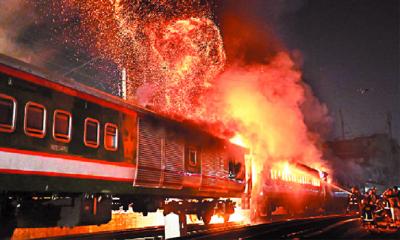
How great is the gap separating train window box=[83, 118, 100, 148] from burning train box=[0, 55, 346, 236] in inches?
0.8

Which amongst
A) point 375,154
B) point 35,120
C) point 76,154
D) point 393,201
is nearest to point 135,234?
point 76,154

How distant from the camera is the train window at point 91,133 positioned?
8359 mm

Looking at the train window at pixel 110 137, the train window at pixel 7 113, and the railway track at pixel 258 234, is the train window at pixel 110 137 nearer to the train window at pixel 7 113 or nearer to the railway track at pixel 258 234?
the train window at pixel 7 113

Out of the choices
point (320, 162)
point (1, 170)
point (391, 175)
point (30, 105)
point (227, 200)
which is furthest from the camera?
point (391, 175)

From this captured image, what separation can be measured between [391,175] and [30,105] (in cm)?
7228

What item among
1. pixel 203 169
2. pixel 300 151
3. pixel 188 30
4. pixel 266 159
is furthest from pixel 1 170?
pixel 300 151

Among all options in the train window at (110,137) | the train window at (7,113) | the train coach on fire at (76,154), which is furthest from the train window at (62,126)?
the train window at (110,137)

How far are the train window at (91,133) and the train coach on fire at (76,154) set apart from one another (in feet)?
0.07

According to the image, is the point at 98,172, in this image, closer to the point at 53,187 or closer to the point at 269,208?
the point at 53,187

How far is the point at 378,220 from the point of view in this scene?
41.9 ft

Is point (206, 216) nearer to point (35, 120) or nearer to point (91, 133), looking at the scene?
point (91, 133)

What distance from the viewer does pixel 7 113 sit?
6730mm

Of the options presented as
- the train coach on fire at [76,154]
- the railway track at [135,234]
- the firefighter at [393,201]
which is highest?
the train coach on fire at [76,154]

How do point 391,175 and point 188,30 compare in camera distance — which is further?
point 391,175
